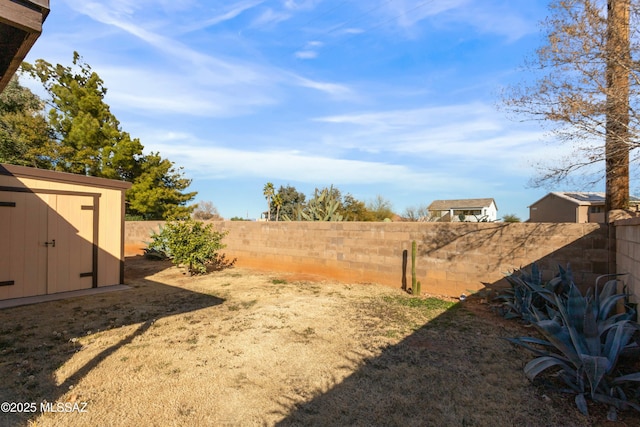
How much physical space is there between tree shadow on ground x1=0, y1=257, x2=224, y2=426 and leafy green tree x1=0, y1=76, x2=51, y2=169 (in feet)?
57.8

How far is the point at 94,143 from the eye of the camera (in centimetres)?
2067

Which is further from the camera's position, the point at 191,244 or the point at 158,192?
the point at 158,192

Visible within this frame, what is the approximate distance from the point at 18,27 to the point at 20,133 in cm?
2395

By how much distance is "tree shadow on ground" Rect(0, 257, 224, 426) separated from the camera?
9.91 feet

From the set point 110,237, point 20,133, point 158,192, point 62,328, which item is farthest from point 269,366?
point 20,133

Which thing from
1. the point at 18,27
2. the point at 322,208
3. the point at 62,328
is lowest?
the point at 62,328

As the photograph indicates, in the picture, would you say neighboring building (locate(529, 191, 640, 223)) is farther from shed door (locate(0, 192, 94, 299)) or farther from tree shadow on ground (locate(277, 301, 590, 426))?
shed door (locate(0, 192, 94, 299))

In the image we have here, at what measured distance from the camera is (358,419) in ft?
8.39

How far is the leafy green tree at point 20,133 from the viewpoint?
61.8ft

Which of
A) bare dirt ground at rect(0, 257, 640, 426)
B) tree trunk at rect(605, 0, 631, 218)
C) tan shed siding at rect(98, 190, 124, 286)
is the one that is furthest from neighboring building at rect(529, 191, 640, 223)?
tan shed siding at rect(98, 190, 124, 286)

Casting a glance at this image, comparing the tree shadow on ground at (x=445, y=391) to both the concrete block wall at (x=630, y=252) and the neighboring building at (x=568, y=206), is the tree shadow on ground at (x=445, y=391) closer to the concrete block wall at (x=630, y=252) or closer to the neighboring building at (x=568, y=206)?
the concrete block wall at (x=630, y=252)

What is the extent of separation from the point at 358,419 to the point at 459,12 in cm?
979

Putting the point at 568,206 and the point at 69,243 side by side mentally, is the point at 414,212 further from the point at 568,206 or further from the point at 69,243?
the point at 69,243

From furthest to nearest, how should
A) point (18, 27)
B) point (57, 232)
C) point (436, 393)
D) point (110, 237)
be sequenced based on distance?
point (110, 237) → point (57, 232) → point (436, 393) → point (18, 27)
